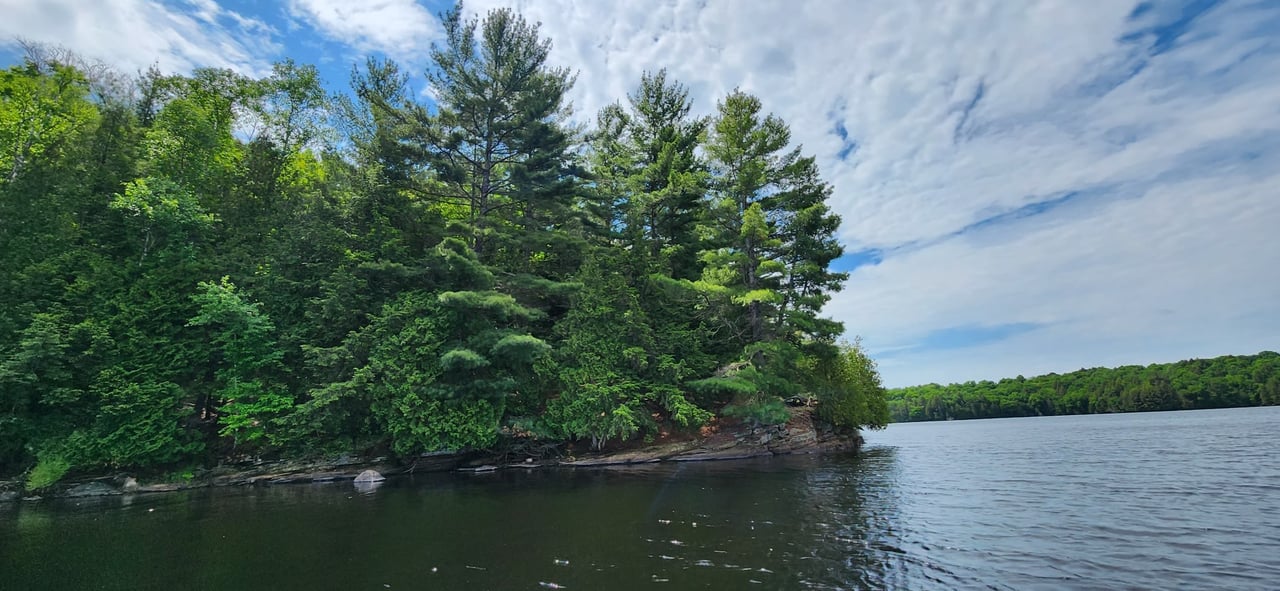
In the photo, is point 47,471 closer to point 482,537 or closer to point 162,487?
point 162,487

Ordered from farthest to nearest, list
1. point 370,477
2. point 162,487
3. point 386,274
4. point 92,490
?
point 386,274, point 370,477, point 162,487, point 92,490

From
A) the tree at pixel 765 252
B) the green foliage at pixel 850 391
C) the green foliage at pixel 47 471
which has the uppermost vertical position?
the tree at pixel 765 252

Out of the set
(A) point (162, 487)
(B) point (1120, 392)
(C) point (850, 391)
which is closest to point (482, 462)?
(A) point (162, 487)

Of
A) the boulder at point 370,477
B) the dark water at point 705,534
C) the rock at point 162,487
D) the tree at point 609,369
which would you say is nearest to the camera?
the dark water at point 705,534

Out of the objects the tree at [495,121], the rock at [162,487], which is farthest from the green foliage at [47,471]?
the tree at [495,121]

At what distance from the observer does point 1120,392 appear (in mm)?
77062

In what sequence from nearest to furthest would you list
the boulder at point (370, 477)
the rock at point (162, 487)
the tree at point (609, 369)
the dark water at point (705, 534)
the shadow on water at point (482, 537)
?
the dark water at point (705, 534) → the shadow on water at point (482, 537) → the rock at point (162, 487) → the boulder at point (370, 477) → the tree at point (609, 369)

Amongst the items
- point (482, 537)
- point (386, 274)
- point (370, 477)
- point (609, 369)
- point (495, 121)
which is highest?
point (495, 121)

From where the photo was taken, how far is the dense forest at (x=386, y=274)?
1981 centimetres

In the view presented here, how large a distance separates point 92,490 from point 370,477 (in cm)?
1023

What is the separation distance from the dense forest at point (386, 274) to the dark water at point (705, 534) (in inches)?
176

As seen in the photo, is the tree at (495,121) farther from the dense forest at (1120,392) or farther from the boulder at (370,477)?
the dense forest at (1120,392)

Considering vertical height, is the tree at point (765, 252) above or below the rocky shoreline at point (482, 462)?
above

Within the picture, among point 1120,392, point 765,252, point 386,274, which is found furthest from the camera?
point 1120,392
